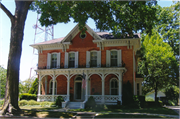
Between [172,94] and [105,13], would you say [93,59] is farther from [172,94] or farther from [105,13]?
[172,94]

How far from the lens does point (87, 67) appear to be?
78.0 feet

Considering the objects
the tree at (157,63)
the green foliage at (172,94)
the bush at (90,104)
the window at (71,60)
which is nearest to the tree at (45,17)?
the bush at (90,104)

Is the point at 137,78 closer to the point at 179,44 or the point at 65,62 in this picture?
the point at 65,62

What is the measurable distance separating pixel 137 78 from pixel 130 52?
5.05 meters

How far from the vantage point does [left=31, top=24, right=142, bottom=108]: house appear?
22.2 metres

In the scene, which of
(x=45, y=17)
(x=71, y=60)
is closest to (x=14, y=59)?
(x=45, y=17)

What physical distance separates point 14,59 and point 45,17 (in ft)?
13.8

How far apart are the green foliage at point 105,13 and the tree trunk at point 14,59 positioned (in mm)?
1841

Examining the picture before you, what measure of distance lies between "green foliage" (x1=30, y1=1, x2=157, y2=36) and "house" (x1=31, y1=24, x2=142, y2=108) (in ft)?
19.6

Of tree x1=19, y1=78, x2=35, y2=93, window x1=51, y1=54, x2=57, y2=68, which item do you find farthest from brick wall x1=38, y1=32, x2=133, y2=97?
tree x1=19, y1=78, x2=35, y2=93

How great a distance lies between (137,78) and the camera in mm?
26469

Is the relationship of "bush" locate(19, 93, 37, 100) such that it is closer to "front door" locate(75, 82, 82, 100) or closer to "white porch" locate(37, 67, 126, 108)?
"white porch" locate(37, 67, 126, 108)

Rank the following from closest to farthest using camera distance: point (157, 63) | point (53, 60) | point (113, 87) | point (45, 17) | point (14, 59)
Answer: point (14, 59) → point (45, 17) → point (113, 87) → point (53, 60) → point (157, 63)

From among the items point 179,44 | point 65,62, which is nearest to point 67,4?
point 65,62
